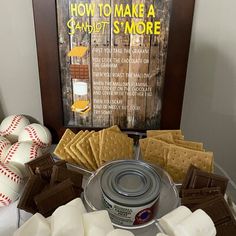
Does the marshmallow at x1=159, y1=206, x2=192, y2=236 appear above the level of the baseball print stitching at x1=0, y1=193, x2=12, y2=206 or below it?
above

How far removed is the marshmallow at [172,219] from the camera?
1.61ft

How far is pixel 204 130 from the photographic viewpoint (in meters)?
0.88

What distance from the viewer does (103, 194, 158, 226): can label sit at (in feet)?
1.74

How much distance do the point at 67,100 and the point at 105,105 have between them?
0.09m

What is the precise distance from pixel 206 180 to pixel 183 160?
7 cm

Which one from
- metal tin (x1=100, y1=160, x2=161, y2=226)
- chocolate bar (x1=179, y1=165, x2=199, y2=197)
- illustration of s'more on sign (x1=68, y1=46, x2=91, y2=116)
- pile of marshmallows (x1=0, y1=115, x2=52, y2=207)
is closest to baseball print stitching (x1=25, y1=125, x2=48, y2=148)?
pile of marshmallows (x1=0, y1=115, x2=52, y2=207)

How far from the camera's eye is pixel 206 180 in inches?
23.3

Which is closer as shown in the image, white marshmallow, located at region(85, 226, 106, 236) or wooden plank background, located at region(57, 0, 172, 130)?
white marshmallow, located at region(85, 226, 106, 236)

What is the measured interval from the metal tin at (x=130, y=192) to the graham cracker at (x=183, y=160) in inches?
3.3

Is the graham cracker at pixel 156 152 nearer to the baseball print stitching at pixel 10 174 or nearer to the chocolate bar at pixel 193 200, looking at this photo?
the chocolate bar at pixel 193 200

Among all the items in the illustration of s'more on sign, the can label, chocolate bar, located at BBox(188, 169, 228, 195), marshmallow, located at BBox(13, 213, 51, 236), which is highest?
the illustration of s'more on sign

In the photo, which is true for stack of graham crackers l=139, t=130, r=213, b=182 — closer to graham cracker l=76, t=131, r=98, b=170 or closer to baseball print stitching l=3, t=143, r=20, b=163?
graham cracker l=76, t=131, r=98, b=170

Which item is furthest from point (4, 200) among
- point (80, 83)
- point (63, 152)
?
point (80, 83)

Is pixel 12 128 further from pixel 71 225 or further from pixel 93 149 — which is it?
pixel 71 225
